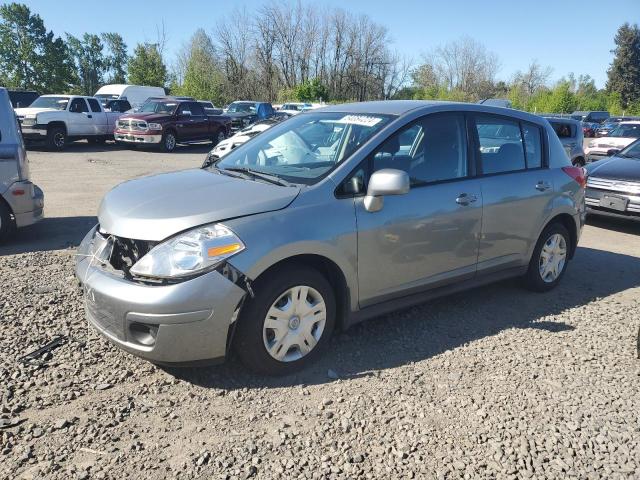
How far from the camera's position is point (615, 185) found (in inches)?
328

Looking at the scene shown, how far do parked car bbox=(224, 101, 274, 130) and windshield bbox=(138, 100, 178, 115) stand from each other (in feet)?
15.8

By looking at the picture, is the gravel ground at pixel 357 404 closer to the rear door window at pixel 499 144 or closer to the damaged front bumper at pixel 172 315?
the damaged front bumper at pixel 172 315

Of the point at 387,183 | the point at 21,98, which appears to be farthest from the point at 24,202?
the point at 21,98

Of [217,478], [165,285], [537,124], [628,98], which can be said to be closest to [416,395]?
[217,478]

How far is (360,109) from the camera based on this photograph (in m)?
4.44

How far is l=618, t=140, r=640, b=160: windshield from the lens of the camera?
9377 mm

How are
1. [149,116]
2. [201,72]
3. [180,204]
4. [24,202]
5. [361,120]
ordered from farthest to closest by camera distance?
[201,72]
[149,116]
[24,202]
[361,120]
[180,204]

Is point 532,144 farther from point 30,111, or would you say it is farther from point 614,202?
point 30,111

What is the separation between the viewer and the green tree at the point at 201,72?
2005 inches

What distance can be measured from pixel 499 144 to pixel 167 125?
16756mm

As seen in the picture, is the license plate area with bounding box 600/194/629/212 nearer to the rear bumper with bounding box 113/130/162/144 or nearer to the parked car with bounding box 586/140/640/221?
the parked car with bounding box 586/140/640/221

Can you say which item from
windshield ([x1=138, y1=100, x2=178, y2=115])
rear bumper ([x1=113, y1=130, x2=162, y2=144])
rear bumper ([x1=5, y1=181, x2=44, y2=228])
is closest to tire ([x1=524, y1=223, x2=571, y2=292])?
rear bumper ([x1=5, y1=181, x2=44, y2=228])

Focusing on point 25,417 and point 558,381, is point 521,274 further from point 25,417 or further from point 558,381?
point 25,417

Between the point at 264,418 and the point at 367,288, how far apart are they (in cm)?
116
